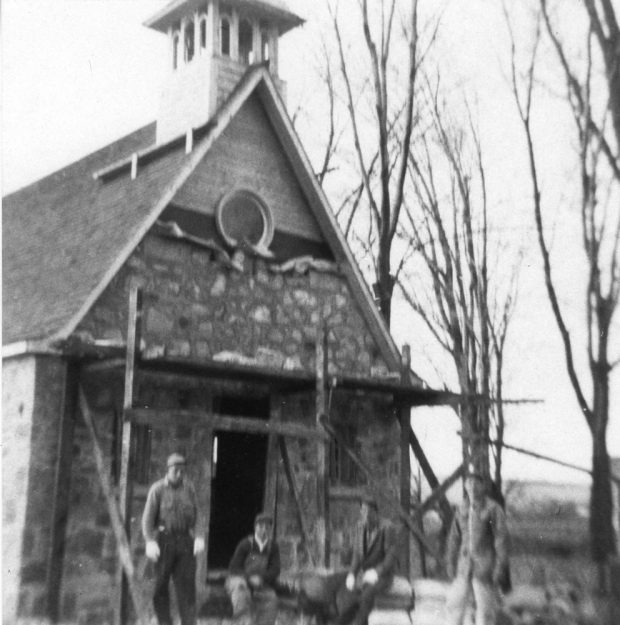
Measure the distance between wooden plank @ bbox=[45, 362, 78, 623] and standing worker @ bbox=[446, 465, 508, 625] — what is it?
13.9ft

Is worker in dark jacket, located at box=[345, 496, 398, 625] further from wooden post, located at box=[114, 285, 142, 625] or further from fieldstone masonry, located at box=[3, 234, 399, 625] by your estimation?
wooden post, located at box=[114, 285, 142, 625]

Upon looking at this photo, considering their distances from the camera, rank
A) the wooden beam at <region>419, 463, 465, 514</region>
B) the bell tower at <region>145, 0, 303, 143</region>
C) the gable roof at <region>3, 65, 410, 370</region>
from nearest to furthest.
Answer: the gable roof at <region>3, 65, 410, 370</region>, the wooden beam at <region>419, 463, 465, 514</region>, the bell tower at <region>145, 0, 303, 143</region>

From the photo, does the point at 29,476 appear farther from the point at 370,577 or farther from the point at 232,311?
the point at 370,577

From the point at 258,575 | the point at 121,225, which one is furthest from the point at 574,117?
the point at 258,575

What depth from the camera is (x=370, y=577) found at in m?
10.3

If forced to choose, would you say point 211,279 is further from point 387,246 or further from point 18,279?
point 387,246

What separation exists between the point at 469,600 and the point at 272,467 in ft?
13.2

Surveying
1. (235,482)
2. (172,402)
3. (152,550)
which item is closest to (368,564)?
(152,550)

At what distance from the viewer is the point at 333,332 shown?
14.5 metres

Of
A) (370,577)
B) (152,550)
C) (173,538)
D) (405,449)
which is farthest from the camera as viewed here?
(405,449)

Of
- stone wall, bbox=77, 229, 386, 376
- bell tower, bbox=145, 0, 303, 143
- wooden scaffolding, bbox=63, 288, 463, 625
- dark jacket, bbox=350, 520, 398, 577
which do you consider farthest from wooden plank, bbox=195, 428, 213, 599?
bell tower, bbox=145, 0, 303, 143

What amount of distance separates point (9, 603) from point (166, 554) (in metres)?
2.03

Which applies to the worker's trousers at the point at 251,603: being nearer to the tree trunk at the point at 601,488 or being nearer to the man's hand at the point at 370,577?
the man's hand at the point at 370,577

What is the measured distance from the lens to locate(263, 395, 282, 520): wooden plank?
13.2m
